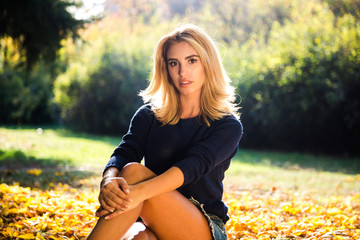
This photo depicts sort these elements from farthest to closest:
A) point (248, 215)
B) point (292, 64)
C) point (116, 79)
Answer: point (116, 79) < point (292, 64) < point (248, 215)

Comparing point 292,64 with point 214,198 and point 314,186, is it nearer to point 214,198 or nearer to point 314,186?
point 314,186

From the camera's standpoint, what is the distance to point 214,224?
2.53m

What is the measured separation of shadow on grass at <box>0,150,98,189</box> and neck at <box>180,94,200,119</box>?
11.5ft

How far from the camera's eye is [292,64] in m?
12.0

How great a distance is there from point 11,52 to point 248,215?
26.1ft

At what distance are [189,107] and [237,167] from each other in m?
6.31

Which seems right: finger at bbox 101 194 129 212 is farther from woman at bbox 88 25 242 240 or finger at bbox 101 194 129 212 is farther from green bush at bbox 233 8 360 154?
green bush at bbox 233 8 360 154

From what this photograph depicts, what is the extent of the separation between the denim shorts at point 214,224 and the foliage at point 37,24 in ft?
20.9

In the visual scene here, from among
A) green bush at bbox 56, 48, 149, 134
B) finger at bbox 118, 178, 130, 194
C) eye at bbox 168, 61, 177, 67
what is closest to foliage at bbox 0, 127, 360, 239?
finger at bbox 118, 178, 130, 194

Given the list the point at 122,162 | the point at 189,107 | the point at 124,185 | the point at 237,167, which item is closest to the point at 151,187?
the point at 124,185

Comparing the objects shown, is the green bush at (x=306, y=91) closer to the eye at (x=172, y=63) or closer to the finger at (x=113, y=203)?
the eye at (x=172, y=63)

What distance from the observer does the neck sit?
2895 mm

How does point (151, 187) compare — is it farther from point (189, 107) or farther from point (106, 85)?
point (106, 85)

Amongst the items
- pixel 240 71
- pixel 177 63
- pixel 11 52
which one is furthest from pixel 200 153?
pixel 240 71
